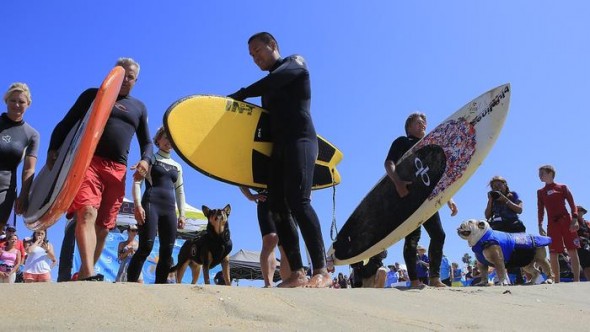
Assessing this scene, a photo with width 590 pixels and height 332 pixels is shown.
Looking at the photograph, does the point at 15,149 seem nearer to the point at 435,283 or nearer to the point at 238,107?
the point at 238,107

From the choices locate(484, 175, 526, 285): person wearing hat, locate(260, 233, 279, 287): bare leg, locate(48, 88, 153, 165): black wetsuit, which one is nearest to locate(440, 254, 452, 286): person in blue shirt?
locate(484, 175, 526, 285): person wearing hat

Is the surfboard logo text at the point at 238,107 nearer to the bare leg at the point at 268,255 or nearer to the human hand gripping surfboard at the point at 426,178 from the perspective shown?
the bare leg at the point at 268,255

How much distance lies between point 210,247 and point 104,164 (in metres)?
3.01

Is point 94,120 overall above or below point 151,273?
above

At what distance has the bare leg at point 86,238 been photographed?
3354 mm

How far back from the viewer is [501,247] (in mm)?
6391

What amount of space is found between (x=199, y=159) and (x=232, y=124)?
38cm

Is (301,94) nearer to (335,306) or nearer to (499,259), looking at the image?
(335,306)

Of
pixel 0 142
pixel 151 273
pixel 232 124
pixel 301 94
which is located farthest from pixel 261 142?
pixel 151 273

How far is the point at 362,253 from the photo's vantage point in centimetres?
550

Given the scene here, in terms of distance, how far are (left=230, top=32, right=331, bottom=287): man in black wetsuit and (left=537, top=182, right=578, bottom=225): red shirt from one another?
5005 mm

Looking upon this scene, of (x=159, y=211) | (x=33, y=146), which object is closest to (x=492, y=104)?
(x=159, y=211)

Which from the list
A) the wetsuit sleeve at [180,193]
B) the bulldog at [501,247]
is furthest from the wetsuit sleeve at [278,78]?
the bulldog at [501,247]

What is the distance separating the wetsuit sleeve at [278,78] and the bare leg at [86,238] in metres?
1.29
